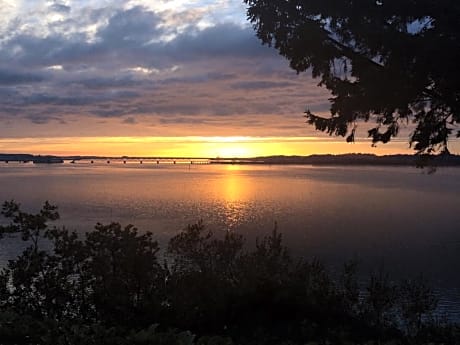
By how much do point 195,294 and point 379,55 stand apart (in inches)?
280

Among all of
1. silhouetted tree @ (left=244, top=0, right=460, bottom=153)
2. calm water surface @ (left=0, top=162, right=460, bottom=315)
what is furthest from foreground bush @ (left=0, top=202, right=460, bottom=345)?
calm water surface @ (left=0, top=162, right=460, bottom=315)

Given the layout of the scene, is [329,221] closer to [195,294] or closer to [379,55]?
[195,294]

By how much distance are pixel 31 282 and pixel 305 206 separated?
142 feet

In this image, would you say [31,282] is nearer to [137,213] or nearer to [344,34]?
[344,34]

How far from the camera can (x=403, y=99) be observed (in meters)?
10.3

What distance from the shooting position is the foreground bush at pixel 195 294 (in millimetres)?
12922

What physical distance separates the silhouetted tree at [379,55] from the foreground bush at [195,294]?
15.5 ft

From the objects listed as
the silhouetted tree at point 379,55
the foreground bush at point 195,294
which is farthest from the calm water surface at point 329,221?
the silhouetted tree at point 379,55

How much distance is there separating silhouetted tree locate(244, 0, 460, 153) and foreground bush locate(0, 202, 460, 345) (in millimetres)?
4727

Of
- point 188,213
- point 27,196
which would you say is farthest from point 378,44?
point 27,196

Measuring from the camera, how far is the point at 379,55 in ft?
34.1

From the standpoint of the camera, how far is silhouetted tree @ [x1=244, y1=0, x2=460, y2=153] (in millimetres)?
9625

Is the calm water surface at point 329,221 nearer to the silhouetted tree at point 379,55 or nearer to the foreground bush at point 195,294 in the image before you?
the foreground bush at point 195,294

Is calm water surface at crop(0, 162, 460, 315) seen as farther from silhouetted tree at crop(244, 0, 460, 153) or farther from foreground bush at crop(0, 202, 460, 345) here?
silhouetted tree at crop(244, 0, 460, 153)
